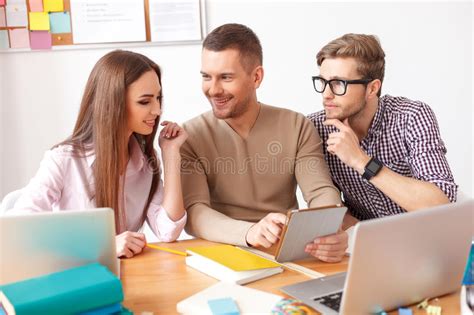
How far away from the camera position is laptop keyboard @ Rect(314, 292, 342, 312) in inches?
44.9

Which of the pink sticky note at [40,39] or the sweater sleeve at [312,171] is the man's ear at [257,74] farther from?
the pink sticky note at [40,39]

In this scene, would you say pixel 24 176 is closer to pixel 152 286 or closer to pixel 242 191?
pixel 242 191

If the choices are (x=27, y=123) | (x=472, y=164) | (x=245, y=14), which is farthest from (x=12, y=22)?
(x=472, y=164)

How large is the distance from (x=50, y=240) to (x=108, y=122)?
622 mm

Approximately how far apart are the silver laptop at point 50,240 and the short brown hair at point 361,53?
3.85 feet

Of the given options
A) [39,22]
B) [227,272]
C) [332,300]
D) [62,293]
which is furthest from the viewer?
[39,22]

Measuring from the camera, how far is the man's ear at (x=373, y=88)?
2076 mm

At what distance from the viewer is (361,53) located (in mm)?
2029

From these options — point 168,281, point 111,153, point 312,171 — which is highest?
point 111,153

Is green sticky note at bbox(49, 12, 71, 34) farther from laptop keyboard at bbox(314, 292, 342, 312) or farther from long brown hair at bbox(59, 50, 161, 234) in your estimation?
laptop keyboard at bbox(314, 292, 342, 312)

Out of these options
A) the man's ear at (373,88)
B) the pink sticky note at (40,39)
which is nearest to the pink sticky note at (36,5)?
the pink sticky note at (40,39)

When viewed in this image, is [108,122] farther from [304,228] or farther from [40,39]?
[40,39]

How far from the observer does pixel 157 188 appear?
195 cm

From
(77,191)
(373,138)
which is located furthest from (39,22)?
(373,138)
